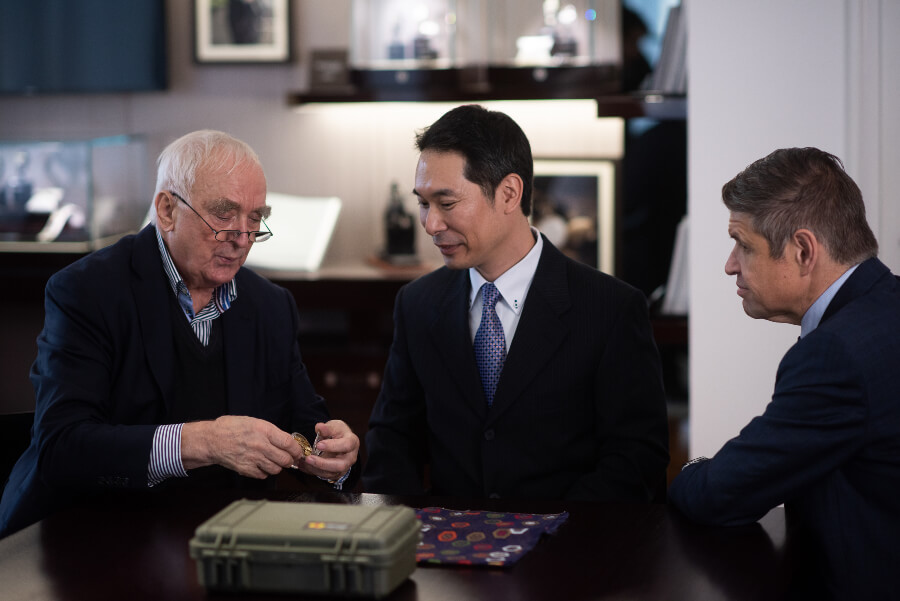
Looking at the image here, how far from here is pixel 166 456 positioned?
1798mm

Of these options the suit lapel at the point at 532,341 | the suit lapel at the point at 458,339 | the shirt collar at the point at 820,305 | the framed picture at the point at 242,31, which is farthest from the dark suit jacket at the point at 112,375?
the framed picture at the point at 242,31

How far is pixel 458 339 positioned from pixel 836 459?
2.79 feet

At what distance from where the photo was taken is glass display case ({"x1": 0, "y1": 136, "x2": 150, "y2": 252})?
4.35 meters

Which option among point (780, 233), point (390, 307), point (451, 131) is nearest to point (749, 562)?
point (780, 233)

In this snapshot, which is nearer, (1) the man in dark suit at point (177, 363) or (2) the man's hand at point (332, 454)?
(1) the man in dark suit at point (177, 363)

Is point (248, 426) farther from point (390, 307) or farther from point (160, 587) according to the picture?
point (390, 307)

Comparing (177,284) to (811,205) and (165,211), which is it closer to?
(165,211)

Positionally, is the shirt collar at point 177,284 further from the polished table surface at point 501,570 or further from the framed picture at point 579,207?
the framed picture at point 579,207

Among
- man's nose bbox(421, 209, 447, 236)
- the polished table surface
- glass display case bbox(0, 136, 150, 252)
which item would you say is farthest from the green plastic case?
glass display case bbox(0, 136, 150, 252)

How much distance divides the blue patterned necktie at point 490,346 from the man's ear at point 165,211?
0.70 m

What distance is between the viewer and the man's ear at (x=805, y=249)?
1.70 metres

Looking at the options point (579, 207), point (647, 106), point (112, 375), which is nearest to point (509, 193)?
point (112, 375)

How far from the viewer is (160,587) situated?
141 cm

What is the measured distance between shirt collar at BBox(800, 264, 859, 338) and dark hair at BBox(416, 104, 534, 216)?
2.43 ft
